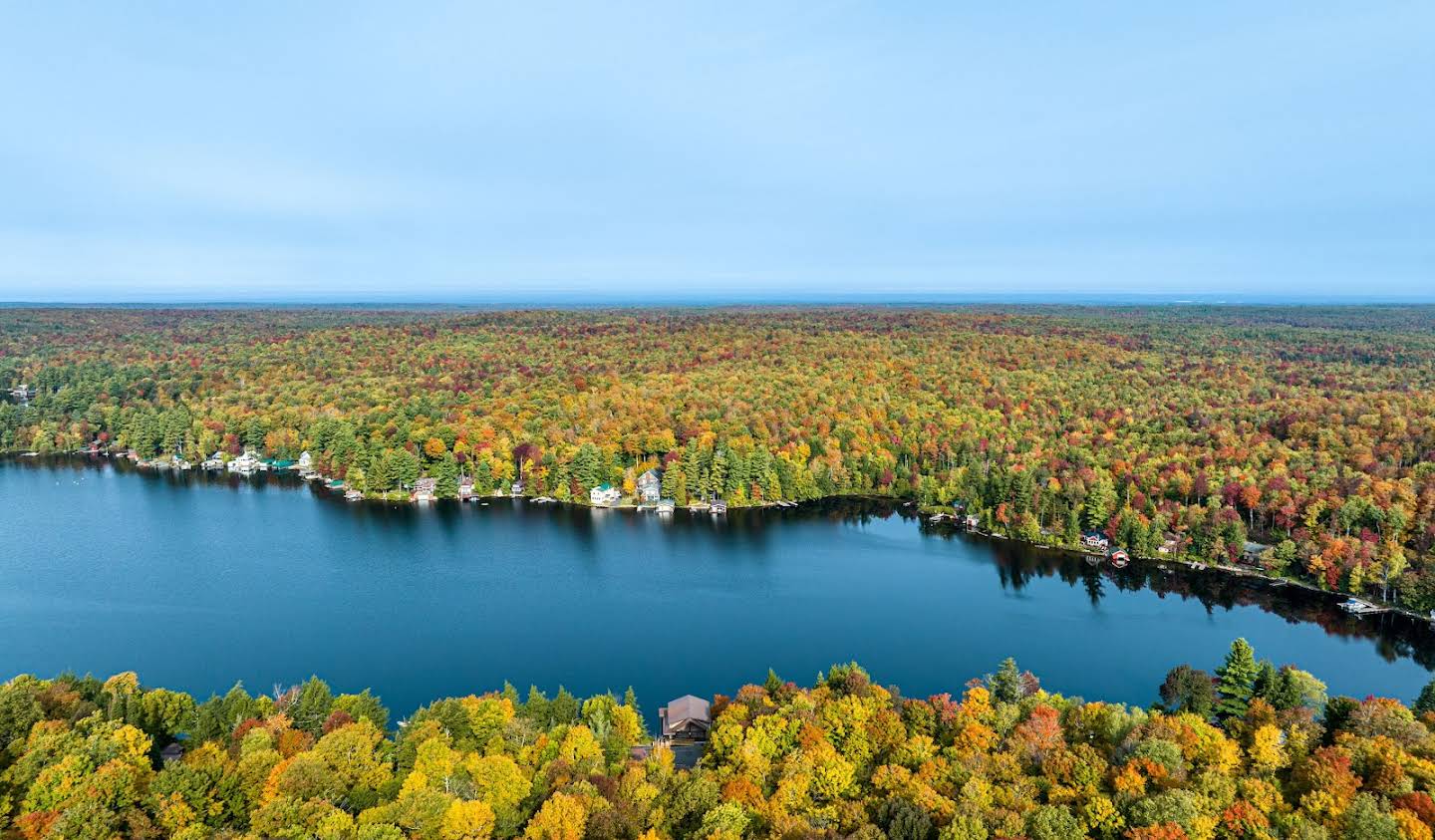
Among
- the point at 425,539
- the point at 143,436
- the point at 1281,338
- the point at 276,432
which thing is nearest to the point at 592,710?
the point at 425,539

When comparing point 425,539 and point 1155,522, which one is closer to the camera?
point 1155,522

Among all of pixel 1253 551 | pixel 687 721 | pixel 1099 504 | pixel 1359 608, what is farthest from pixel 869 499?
pixel 687 721

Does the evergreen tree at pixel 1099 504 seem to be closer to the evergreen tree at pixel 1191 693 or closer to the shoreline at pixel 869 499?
the shoreline at pixel 869 499

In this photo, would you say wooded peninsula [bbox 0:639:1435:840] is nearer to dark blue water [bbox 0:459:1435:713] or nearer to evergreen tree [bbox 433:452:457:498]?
dark blue water [bbox 0:459:1435:713]

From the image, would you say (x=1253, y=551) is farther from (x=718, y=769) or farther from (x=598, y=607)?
(x=718, y=769)

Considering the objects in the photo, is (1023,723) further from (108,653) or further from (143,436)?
(143,436)

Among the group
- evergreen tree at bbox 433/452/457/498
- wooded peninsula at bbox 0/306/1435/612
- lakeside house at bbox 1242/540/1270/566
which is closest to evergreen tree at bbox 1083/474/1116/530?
wooded peninsula at bbox 0/306/1435/612
